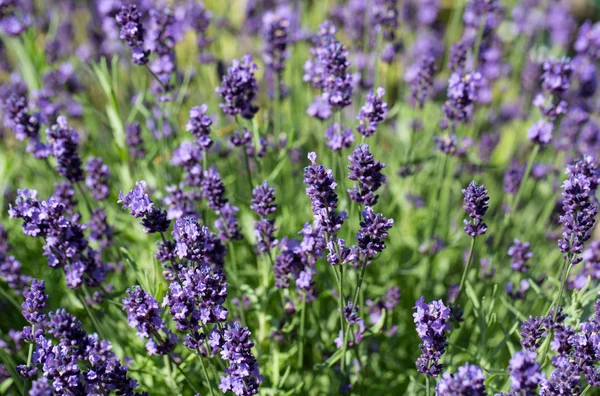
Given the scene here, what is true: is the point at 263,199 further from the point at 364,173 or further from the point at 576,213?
the point at 576,213

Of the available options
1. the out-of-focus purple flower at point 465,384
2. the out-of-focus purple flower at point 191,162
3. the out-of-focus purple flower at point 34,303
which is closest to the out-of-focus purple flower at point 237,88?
the out-of-focus purple flower at point 191,162

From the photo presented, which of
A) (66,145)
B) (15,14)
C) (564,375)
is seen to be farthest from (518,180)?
(15,14)

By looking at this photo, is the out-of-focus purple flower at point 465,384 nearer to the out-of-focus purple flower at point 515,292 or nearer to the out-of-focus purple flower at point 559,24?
the out-of-focus purple flower at point 515,292

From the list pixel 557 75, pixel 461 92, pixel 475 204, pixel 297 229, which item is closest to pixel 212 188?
pixel 297 229

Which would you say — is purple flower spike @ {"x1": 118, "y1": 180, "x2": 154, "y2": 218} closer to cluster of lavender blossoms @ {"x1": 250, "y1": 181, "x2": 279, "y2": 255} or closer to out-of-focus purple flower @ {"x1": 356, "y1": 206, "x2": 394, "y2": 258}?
cluster of lavender blossoms @ {"x1": 250, "y1": 181, "x2": 279, "y2": 255}

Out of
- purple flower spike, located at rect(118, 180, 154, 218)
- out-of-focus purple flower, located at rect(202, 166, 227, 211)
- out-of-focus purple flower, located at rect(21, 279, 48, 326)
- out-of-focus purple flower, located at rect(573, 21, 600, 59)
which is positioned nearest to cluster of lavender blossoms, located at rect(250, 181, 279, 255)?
out-of-focus purple flower, located at rect(202, 166, 227, 211)

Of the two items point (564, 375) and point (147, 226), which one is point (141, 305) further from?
point (564, 375)
